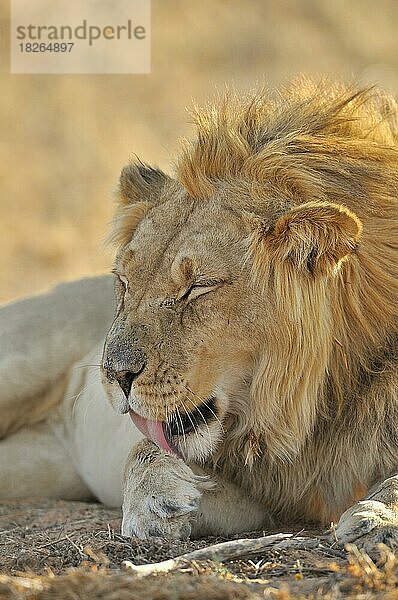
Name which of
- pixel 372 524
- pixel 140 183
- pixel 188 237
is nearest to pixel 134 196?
pixel 140 183

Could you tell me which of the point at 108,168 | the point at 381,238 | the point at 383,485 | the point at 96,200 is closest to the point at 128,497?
the point at 383,485

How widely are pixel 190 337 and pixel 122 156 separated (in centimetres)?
1048

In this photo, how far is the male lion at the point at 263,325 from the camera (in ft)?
10.7

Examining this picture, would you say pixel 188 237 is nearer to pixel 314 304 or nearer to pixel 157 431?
pixel 314 304

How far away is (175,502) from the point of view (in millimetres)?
3350

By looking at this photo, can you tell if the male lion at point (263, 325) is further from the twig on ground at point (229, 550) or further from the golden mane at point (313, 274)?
the twig on ground at point (229, 550)

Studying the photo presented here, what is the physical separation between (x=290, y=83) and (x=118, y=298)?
1.08 metres

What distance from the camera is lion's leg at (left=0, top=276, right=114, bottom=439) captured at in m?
4.99

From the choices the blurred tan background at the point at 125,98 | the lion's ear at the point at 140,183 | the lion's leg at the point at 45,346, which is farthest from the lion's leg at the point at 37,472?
the blurred tan background at the point at 125,98

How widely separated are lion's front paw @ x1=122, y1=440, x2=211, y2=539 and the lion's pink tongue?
6cm

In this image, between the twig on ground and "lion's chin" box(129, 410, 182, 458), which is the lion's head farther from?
the twig on ground

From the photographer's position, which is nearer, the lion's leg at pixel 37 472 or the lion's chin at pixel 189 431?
the lion's chin at pixel 189 431

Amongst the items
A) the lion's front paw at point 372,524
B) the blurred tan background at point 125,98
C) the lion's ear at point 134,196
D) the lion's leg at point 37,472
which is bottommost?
the lion's leg at point 37,472

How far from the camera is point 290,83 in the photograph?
405 centimetres
